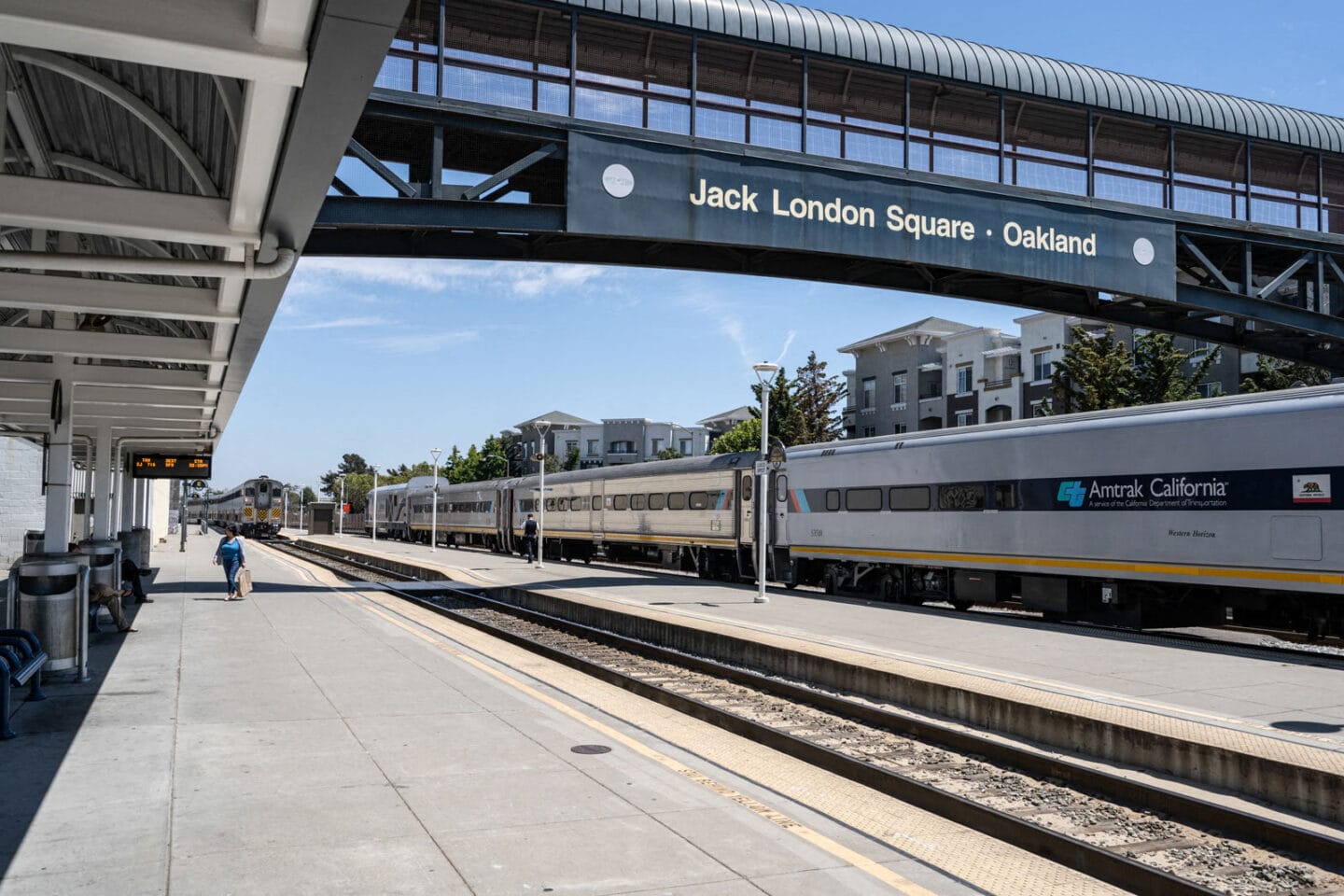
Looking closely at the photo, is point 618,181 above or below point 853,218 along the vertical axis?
above

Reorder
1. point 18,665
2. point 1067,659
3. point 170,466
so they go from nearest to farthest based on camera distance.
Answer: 1. point 18,665
2. point 1067,659
3. point 170,466

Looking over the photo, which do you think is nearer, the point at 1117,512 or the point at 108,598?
the point at 108,598

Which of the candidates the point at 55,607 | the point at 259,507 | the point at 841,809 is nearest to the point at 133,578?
the point at 55,607

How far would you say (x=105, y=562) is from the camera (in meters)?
15.7

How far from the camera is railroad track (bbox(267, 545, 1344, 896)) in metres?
6.26

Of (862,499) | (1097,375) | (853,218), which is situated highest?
(853,218)

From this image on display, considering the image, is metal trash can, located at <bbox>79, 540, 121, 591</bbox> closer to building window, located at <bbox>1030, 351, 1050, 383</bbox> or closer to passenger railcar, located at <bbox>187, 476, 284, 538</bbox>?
building window, located at <bbox>1030, 351, 1050, 383</bbox>

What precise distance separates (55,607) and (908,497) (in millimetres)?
15084

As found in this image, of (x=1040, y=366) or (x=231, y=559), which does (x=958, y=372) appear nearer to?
(x=1040, y=366)

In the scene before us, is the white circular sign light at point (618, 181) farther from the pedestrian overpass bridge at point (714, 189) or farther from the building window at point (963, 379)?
the building window at point (963, 379)

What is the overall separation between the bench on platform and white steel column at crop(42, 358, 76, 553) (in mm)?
1842

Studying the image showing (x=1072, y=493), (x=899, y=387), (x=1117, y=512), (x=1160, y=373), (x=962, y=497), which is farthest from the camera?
(x=899, y=387)

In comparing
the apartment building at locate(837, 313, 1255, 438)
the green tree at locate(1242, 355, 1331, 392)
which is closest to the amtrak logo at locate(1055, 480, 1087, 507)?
the green tree at locate(1242, 355, 1331, 392)

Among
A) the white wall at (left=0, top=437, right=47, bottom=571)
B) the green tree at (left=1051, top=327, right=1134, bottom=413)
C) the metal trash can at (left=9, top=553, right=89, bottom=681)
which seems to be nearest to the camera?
the metal trash can at (left=9, top=553, right=89, bottom=681)
